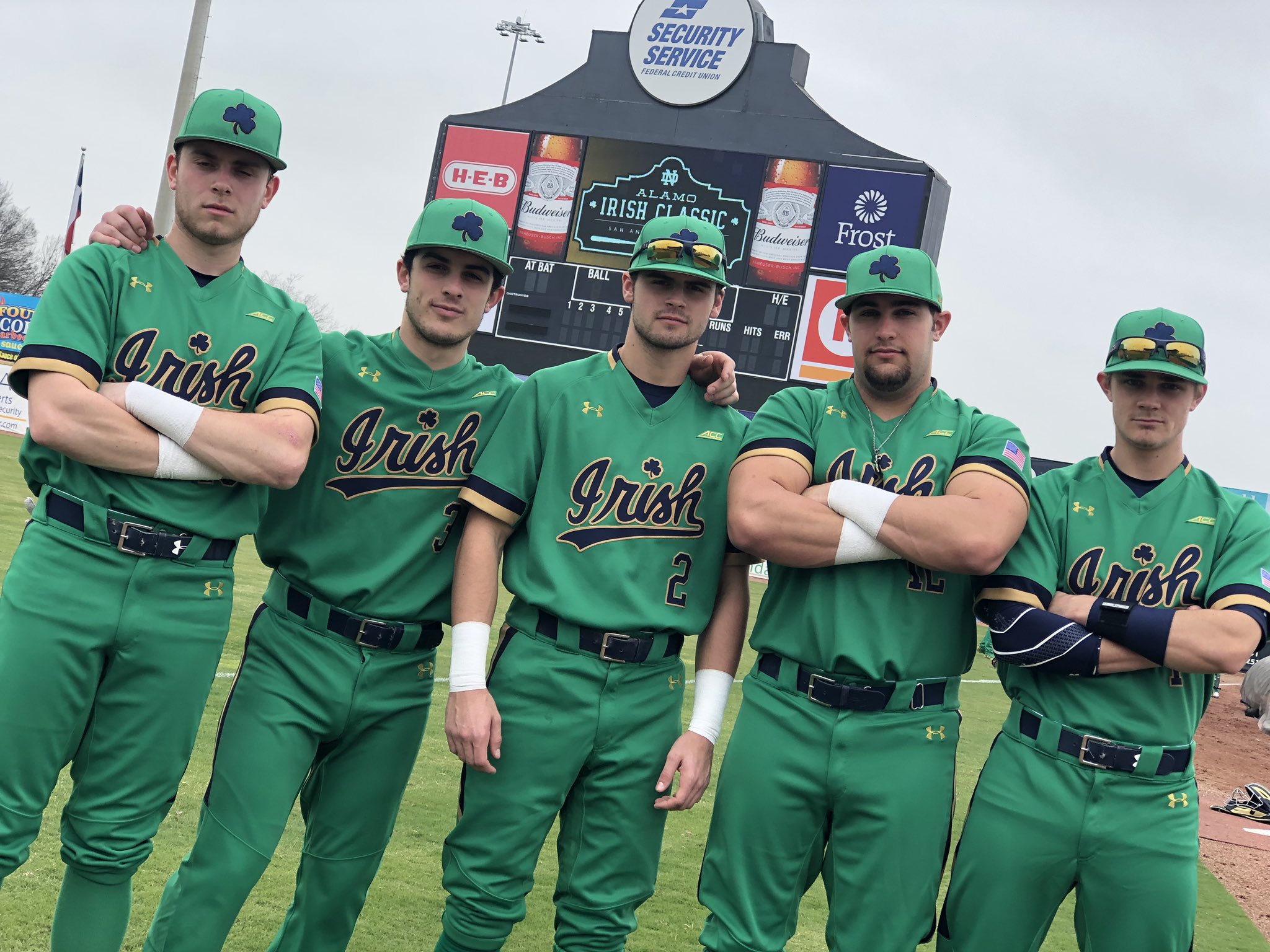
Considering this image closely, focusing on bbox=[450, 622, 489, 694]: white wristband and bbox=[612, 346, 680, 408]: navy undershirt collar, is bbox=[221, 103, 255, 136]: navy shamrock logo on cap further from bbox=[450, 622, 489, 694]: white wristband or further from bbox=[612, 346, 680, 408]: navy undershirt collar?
bbox=[450, 622, 489, 694]: white wristband

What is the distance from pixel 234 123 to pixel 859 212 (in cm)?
1812

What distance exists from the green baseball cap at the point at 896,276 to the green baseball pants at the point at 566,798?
123cm

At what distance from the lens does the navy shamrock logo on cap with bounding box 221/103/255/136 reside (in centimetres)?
341

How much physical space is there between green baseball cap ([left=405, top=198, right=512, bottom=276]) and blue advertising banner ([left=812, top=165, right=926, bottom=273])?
17.1 meters

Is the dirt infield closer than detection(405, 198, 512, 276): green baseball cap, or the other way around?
detection(405, 198, 512, 276): green baseball cap

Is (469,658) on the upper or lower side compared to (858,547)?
lower

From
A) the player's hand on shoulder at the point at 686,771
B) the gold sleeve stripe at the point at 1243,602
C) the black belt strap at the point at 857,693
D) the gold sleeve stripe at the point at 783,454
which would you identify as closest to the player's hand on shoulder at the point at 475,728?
the player's hand on shoulder at the point at 686,771

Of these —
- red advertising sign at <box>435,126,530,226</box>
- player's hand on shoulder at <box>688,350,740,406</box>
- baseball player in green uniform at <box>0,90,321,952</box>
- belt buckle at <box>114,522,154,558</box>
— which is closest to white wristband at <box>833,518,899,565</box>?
player's hand on shoulder at <box>688,350,740,406</box>

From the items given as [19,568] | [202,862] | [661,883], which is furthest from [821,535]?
[661,883]

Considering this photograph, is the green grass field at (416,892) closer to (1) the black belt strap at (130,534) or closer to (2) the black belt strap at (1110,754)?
(1) the black belt strap at (130,534)

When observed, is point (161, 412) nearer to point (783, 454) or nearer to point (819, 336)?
point (783, 454)

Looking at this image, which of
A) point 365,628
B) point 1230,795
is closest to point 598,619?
point 365,628

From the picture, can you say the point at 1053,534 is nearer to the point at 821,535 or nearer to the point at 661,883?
the point at 821,535

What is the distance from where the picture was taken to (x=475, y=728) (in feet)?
10.9
